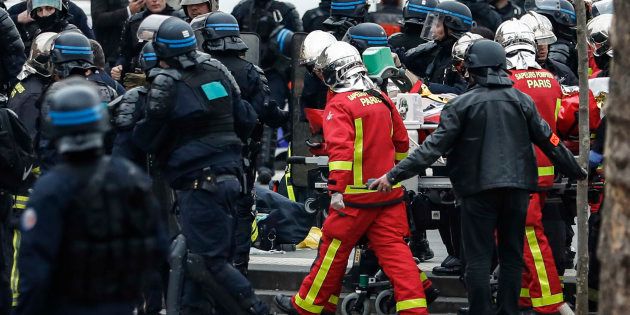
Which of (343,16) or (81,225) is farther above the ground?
(81,225)

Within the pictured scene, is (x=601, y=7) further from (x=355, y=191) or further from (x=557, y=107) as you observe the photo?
(x=355, y=191)

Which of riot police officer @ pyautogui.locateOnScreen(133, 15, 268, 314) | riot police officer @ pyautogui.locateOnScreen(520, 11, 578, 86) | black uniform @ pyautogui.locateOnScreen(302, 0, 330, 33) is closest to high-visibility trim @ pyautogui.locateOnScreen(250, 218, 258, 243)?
riot police officer @ pyautogui.locateOnScreen(133, 15, 268, 314)

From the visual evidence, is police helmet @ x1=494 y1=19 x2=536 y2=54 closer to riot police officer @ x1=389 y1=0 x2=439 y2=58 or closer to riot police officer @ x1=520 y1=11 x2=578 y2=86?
riot police officer @ x1=520 y1=11 x2=578 y2=86

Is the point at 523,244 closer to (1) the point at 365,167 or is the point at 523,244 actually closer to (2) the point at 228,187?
(1) the point at 365,167

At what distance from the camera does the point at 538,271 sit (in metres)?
10.1

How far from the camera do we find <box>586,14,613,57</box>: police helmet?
35.9 feet

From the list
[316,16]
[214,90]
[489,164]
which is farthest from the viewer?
[316,16]

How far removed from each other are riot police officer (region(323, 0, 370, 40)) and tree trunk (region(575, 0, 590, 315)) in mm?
4010

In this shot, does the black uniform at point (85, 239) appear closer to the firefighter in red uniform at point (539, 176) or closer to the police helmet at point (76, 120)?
the police helmet at point (76, 120)

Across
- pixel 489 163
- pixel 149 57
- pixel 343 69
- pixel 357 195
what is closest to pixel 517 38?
pixel 343 69

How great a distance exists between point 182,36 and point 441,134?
173cm

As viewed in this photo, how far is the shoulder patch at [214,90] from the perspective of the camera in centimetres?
967

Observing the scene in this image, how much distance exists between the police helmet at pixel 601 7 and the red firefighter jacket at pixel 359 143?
3.41 meters

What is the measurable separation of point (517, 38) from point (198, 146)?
2.38 m
